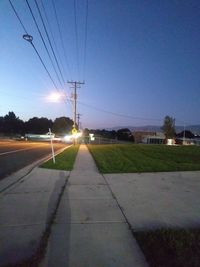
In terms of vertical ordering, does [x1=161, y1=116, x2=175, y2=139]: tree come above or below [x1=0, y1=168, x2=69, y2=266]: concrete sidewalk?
above

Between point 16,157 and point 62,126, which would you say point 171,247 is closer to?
point 16,157

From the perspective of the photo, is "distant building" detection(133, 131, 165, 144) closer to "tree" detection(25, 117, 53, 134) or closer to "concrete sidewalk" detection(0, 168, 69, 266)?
"tree" detection(25, 117, 53, 134)

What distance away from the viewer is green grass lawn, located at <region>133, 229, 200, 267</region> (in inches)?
171

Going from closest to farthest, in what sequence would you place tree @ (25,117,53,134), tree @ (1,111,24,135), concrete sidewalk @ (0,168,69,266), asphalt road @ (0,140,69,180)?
concrete sidewalk @ (0,168,69,266) < asphalt road @ (0,140,69,180) < tree @ (1,111,24,135) < tree @ (25,117,53,134)

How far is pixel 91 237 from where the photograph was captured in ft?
17.3

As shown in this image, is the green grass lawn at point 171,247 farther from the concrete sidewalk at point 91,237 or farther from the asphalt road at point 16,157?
the asphalt road at point 16,157

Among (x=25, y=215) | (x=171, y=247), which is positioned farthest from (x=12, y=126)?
(x=171, y=247)

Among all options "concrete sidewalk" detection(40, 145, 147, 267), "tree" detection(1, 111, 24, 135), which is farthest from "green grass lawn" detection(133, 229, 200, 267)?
"tree" detection(1, 111, 24, 135)

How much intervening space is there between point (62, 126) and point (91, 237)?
152 metres

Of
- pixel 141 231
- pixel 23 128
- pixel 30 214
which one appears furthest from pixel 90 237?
pixel 23 128

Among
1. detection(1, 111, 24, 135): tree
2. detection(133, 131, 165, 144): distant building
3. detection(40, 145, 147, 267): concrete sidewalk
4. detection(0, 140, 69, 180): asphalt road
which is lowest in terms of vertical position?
detection(40, 145, 147, 267): concrete sidewalk

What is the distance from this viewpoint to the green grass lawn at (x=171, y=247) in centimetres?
434

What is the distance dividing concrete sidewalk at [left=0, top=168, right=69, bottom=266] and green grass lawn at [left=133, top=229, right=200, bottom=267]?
1605 mm

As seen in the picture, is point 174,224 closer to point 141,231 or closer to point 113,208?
point 141,231
